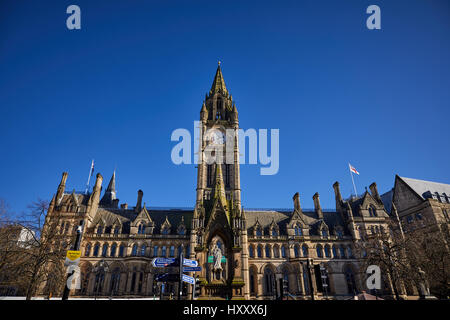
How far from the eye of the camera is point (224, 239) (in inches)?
1462

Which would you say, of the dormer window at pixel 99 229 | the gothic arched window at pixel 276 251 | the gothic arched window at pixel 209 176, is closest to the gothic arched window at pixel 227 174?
the gothic arched window at pixel 209 176

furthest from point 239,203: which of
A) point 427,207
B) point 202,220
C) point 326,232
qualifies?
point 427,207

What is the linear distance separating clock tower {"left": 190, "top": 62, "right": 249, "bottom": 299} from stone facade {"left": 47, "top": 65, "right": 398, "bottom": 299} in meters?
0.14

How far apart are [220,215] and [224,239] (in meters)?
3.59

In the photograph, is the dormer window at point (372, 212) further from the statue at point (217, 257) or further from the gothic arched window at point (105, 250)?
the gothic arched window at point (105, 250)

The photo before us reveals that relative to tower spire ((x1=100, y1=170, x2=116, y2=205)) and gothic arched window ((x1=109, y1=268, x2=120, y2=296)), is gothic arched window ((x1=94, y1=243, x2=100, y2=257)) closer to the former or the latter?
gothic arched window ((x1=109, y1=268, x2=120, y2=296))

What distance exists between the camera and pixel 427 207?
45594 mm

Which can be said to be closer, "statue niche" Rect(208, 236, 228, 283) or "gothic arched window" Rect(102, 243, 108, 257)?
"statue niche" Rect(208, 236, 228, 283)

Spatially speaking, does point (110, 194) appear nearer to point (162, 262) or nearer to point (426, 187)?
point (162, 262)

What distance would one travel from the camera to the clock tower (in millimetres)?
34281

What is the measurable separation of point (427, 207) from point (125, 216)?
57908mm

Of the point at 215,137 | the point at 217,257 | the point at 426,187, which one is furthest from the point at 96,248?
the point at 426,187

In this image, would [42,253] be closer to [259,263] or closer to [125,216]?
[125,216]

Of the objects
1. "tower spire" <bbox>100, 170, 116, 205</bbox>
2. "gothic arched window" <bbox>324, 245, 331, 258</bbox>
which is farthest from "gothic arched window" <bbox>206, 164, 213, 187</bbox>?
"tower spire" <bbox>100, 170, 116, 205</bbox>
